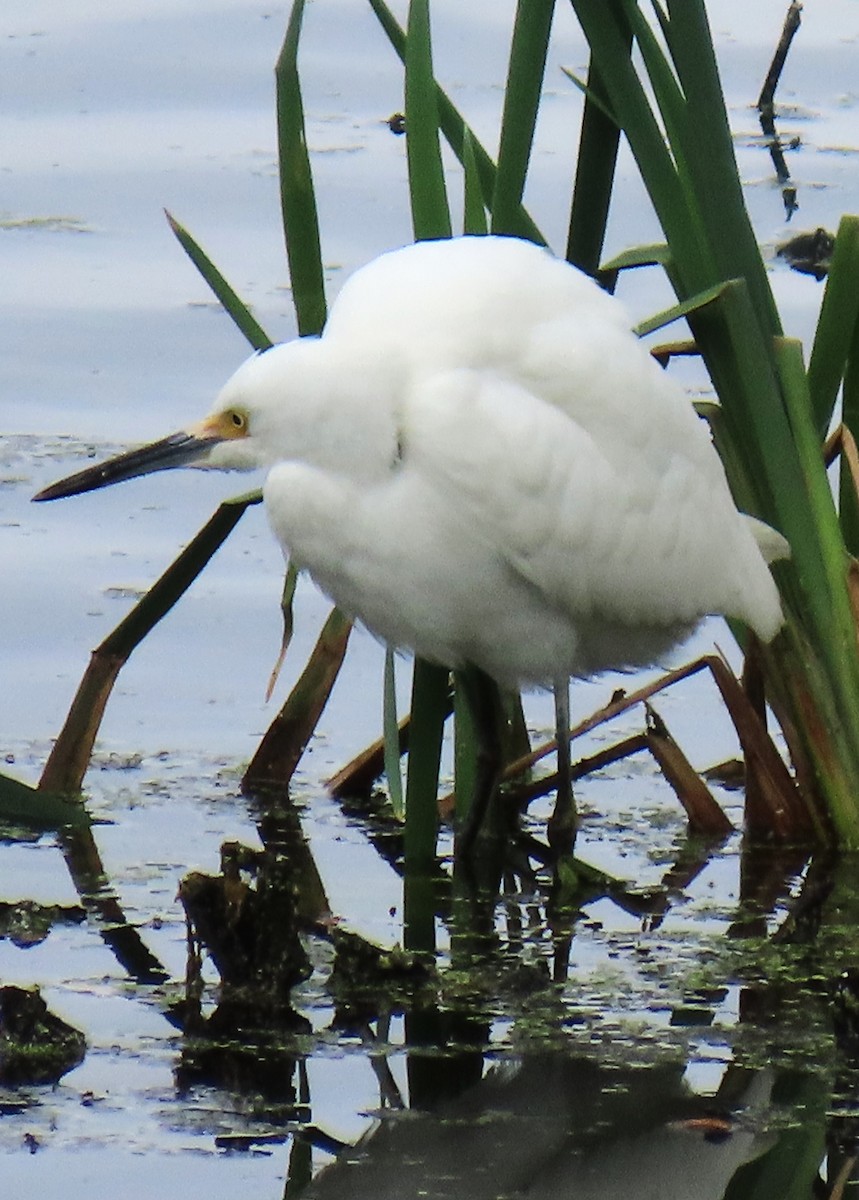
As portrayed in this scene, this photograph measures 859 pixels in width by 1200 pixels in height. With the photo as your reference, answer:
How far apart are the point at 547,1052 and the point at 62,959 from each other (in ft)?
2.64

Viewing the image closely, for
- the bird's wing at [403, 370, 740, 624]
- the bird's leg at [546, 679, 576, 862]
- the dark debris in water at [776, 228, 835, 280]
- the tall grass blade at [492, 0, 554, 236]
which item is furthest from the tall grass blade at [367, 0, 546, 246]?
the dark debris in water at [776, 228, 835, 280]

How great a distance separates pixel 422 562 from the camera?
158 inches

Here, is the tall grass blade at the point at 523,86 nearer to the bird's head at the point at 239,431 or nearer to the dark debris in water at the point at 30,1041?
the bird's head at the point at 239,431

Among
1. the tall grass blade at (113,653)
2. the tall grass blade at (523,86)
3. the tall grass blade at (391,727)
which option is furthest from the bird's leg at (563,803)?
the tall grass blade at (523,86)

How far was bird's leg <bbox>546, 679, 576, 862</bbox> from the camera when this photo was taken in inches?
176

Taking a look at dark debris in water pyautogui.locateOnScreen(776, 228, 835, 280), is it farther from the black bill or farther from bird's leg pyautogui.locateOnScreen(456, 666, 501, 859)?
the black bill

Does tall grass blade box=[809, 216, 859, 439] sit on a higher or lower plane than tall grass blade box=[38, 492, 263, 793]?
higher

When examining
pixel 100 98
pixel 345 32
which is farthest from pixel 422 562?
pixel 345 32

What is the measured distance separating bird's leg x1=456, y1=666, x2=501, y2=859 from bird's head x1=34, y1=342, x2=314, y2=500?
27.2 inches

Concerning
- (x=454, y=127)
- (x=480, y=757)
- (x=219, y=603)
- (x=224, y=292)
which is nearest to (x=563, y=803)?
(x=480, y=757)

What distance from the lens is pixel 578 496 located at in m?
4.14

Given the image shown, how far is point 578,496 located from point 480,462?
26 cm

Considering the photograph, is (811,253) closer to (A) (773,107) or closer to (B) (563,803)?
(A) (773,107)

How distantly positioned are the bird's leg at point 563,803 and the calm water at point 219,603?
0.45 ft
